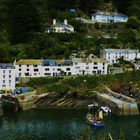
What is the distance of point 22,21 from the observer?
71000mm

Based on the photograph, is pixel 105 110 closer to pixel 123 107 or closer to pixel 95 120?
pixel 123 107

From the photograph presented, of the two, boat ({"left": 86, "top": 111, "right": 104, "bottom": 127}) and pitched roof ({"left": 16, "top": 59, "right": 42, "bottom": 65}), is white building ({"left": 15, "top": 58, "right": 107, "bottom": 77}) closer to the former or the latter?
pitched roof ({"left": 16, "top": 59, "right": 42, "bottom": 65})

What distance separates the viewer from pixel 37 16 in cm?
7200

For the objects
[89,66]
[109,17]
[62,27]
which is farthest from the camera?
[109,17]

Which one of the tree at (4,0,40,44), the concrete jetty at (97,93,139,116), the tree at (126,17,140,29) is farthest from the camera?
the tree at (126,17,140,29)

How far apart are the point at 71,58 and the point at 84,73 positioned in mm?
3163

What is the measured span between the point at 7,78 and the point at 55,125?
15.0 metres

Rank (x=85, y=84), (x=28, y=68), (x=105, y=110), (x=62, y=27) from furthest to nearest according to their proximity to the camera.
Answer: (x=62, y=27) < (x=28, y=68) < (x=85, y=84) < (x=105, y=110)

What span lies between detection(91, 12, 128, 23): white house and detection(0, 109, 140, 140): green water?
115ft

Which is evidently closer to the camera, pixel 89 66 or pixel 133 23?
pixel 89 66

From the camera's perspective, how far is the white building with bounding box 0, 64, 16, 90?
56.8 metres

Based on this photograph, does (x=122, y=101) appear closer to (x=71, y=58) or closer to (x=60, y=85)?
(x=60, y=85)

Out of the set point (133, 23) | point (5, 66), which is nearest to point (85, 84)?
point (5, 66)

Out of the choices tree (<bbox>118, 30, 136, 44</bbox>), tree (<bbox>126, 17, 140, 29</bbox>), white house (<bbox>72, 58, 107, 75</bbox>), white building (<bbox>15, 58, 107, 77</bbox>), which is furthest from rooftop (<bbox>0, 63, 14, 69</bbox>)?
tree (<bbox>126, 17, 140, 29</bbox>)
